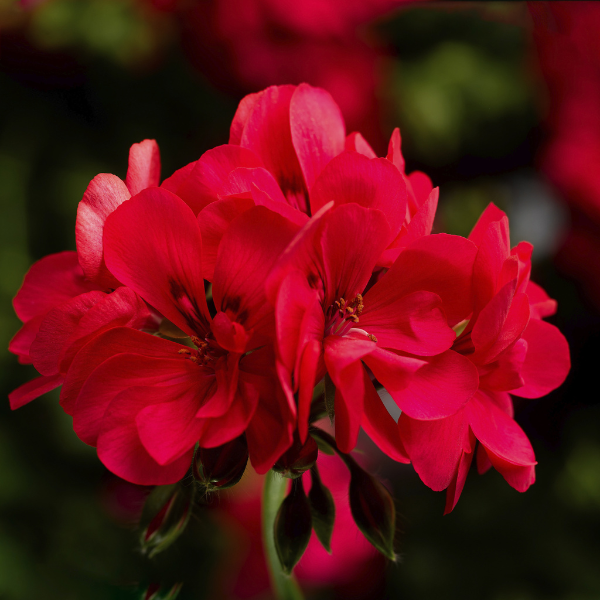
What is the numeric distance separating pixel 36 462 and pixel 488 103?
35.9 inches

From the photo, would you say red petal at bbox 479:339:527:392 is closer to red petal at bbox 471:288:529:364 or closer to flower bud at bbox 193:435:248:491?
red petal at bbox 471:288:529:364

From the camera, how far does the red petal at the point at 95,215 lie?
0.28 m

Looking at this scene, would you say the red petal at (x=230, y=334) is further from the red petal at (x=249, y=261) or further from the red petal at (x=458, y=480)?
the red petal at (x=458, y=480)

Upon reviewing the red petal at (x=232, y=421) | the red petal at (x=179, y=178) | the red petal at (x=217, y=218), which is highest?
the red petal at (x=179, y=178)

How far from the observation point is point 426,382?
263 millimetres

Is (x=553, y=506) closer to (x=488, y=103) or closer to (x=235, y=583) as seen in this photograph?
(x=235, y=583)

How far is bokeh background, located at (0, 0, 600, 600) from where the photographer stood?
75 cm

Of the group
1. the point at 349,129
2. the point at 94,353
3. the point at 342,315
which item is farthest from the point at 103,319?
the point at 349,129

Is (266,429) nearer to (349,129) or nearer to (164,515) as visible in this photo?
(164,515)

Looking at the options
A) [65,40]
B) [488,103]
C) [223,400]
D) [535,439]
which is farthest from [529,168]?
[223,400]

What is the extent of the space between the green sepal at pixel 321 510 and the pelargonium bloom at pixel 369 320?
11cm

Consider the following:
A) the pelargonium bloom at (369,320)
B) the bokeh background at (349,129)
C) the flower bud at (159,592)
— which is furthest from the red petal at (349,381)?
the bokeh background at (349,129)

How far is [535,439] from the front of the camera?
87cm

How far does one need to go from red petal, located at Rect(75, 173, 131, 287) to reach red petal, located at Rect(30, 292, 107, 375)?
2cm
